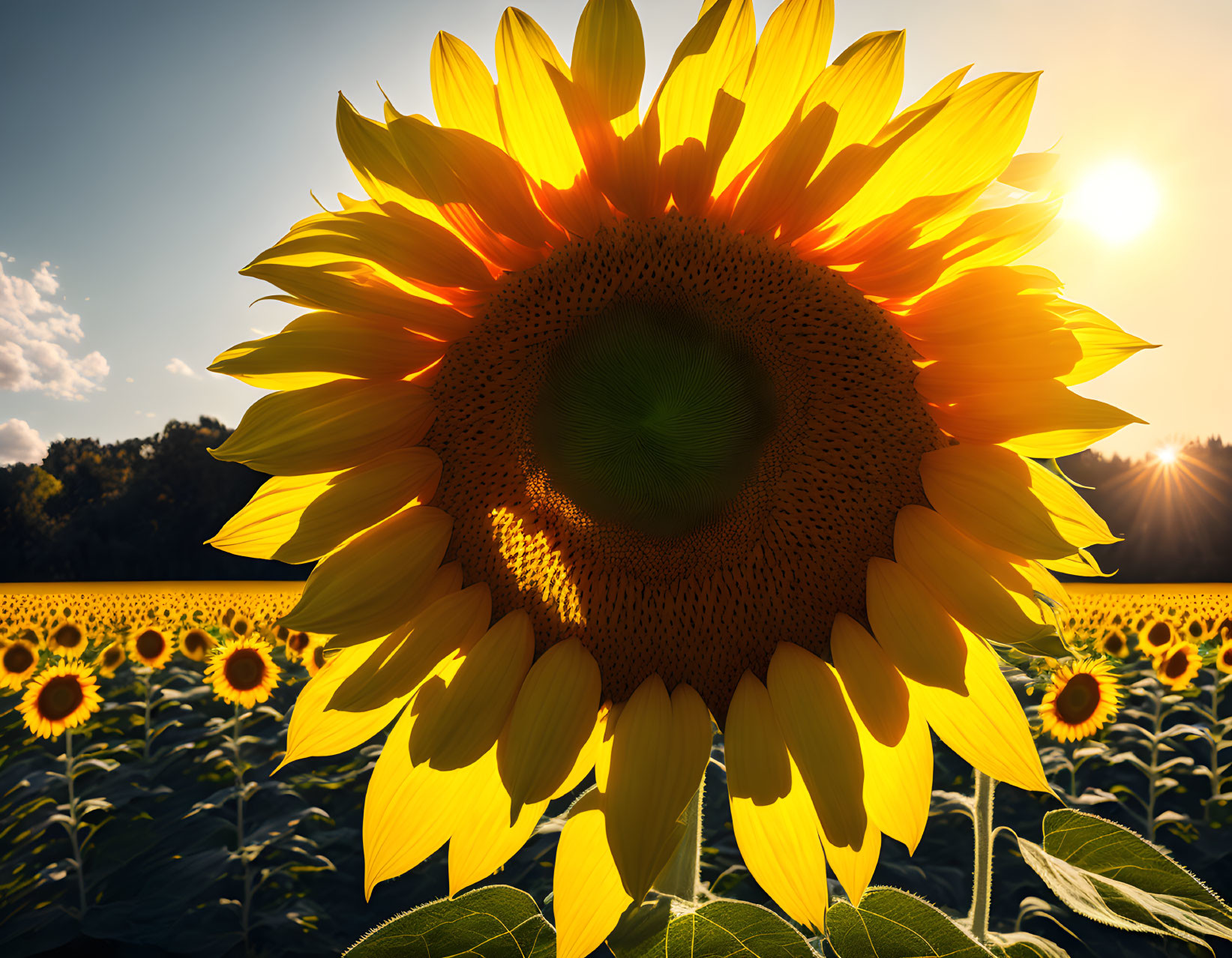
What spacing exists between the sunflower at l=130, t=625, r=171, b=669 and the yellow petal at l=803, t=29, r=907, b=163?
9.65m

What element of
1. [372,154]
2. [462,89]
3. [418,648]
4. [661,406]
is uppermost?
[462,89]

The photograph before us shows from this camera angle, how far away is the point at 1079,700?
5.23m

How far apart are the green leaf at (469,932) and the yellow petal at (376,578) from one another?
37 cm

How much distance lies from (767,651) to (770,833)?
9.5 inches

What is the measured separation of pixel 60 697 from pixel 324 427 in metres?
7.77

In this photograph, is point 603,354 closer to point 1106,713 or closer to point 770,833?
point 770,833

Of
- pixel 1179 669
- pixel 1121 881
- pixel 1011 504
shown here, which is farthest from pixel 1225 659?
pixel 1011 504

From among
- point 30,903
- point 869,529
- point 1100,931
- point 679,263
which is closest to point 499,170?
point 679,263

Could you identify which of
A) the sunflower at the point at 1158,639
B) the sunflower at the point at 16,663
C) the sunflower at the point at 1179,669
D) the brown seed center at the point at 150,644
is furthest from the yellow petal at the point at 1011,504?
the sunflower at the point at 16,663

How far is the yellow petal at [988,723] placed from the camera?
866 mm

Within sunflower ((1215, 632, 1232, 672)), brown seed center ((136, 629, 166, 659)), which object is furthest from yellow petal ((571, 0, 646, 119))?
sunflower ((1215, 632, 1232, 672))

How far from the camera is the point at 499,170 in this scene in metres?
0.84

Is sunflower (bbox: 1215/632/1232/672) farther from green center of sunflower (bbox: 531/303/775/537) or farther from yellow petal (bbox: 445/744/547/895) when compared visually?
yellow petal (bbox: 445/744/547/895)

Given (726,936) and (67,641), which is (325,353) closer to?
(726,936)
